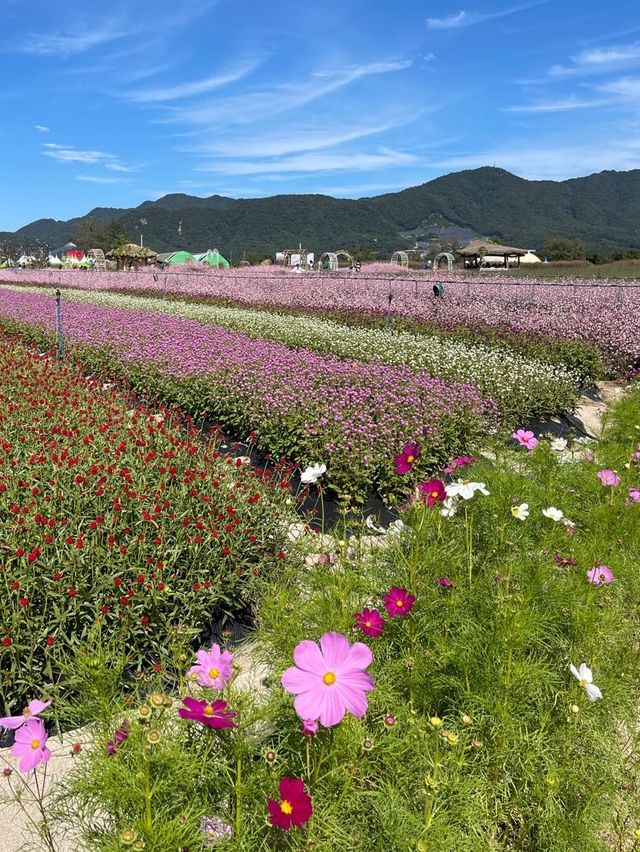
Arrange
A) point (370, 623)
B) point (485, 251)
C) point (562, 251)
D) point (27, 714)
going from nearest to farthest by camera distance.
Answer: point (27, 714) → point (370, 623) → point (485, 251) → point (562, 251)

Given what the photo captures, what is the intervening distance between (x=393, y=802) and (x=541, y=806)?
0.61m

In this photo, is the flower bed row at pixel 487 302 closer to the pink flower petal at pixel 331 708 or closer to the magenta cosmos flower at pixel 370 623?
the magenta cosmos flower at pixel 370 623

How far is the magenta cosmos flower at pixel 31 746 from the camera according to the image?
3.96 ft

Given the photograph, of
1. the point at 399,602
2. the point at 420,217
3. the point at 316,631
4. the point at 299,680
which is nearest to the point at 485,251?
the point at 316,631

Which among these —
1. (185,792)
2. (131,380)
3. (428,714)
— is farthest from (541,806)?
(131,380)

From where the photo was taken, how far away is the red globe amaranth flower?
3.51 feet

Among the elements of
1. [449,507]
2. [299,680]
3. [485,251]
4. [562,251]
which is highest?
[562,251]

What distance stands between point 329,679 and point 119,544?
2.19 metres

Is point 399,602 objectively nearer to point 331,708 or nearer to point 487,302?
point 331,708

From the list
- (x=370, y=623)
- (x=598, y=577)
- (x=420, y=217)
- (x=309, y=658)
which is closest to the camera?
(x=309, y=658)

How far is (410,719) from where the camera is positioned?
5.69 feet

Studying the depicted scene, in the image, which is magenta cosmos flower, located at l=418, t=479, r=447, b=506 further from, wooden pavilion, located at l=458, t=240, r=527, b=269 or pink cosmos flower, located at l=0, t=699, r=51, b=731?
wooden pavilion, located at l=458, t=240, r=527, b=269

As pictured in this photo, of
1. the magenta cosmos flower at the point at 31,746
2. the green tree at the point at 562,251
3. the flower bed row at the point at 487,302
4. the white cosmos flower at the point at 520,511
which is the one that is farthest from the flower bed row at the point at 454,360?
the green tree at the point at 562,251

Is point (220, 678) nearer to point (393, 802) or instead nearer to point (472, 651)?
point (393, 802)
